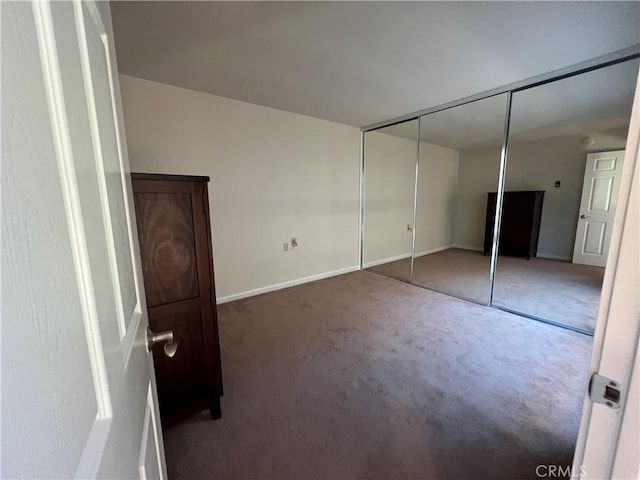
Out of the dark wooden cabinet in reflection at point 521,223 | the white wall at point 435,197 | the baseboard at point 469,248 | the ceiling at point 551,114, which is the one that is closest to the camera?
the ceiling at point 551,114

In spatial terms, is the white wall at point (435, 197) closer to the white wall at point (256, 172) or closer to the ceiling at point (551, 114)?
the ceiling at point (551, 114)

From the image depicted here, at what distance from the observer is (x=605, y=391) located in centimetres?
47

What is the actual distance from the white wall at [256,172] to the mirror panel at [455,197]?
1427 mm

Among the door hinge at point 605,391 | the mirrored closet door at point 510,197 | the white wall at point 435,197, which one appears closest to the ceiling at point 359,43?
the mirrored closet door at point 510,197

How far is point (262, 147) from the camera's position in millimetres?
3371

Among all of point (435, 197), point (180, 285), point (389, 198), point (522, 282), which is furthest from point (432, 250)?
point (180, 285)

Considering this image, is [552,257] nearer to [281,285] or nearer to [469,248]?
[469,248]

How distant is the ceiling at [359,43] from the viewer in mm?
1693

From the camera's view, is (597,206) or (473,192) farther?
(473,192)

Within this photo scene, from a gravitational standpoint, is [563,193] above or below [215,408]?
above

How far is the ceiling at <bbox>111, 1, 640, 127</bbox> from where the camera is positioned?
169 centimetres

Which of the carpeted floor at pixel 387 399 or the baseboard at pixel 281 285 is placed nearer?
the carpeted floor at pixel 387 399

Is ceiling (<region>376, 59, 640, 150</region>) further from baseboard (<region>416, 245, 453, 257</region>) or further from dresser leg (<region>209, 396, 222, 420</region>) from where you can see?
dresser leg (<region>209, 396, 222, 420</region>)

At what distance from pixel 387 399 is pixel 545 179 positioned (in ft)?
18.4
